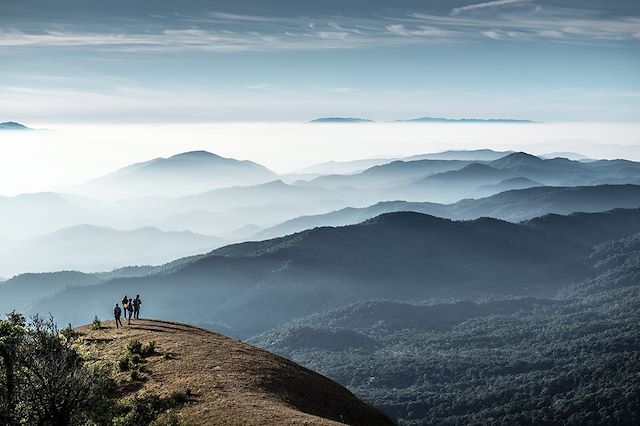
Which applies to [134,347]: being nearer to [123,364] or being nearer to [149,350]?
[149,350]

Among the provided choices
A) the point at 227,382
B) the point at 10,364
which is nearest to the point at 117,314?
the point at 10,364

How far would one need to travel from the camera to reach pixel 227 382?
45406 mm

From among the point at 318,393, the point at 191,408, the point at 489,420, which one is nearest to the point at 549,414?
the point at 489,420

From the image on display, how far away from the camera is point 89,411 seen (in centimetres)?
3991

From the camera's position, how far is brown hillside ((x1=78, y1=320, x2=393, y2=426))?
3938cm

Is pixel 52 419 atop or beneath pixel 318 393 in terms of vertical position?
atop

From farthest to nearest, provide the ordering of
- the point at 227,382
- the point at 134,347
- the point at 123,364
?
the point at 134,347 < the point at 123,364 < the point at 227,382

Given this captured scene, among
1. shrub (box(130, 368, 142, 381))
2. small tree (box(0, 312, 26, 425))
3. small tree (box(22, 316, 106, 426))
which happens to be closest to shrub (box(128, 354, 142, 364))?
shrub (box(130, 368, 142, 381))

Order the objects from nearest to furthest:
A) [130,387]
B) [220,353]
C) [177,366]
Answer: [130,387] < [177,366] < [220,353]

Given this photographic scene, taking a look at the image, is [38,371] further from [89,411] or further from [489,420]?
[489,420]

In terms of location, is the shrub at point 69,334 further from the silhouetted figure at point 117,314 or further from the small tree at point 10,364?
the small tree at point 10,364

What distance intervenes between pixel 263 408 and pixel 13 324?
806 inches

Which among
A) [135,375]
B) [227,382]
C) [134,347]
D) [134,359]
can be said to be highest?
[134,347]

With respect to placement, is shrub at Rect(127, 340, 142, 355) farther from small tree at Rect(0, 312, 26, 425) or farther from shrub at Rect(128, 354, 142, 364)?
small tree at Rect(0, 312, 26, 425)
